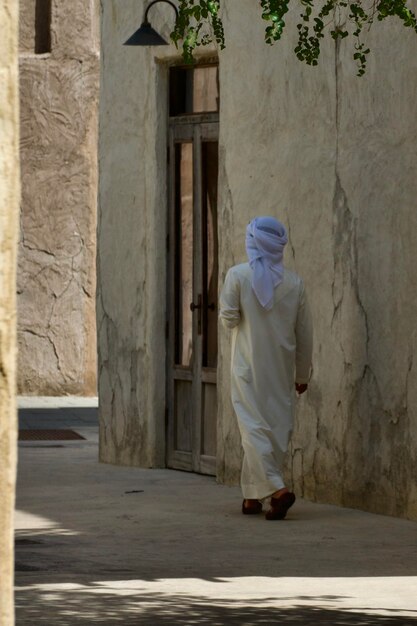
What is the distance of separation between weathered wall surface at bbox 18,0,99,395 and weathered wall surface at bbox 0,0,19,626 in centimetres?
1920

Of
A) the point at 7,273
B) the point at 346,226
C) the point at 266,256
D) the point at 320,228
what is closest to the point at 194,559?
the point at 266,256

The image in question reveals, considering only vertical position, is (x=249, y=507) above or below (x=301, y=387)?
below

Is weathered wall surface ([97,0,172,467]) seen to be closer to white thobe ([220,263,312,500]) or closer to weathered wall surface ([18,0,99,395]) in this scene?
white thobe ([220,263,312,500])

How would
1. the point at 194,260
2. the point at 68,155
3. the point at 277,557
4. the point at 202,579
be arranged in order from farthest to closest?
the point at 68,155, the point at 194,260, the point at 277,557, the point at 202,579

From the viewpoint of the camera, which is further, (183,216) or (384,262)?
(183,216)

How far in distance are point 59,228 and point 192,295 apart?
9102mm

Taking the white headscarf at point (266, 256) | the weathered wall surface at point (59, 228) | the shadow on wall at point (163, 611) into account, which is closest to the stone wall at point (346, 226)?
the white headscarf at point (266, 256)

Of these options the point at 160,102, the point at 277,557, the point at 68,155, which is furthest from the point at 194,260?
the point at 68,155

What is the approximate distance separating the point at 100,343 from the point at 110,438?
75cm

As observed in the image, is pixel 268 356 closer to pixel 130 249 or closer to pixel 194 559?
pixel 194 559

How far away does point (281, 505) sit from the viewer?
36.1ft

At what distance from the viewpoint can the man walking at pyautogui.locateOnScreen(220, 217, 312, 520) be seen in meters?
11.2

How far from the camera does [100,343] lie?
583 inches

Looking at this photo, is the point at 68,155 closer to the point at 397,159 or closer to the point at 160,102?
the point at 160,102
